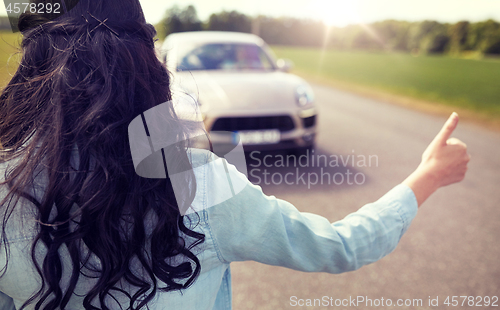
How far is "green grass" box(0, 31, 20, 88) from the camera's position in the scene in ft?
2.43

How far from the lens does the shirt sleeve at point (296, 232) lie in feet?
2.30

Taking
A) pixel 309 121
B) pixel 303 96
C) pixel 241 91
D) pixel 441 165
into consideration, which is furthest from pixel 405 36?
pixel 441 165

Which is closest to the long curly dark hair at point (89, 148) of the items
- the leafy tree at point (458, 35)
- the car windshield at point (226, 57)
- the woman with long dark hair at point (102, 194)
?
the woman with long dark hair at point (102, 194)

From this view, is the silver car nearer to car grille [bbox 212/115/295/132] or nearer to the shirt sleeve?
car grille [bbox 212/115/295/132]

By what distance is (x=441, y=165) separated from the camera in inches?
38.7

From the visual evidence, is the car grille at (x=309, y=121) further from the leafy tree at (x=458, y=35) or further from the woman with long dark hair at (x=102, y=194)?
the leafy tree at (x=458, y=35)

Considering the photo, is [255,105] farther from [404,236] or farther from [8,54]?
Answer: [8,54]

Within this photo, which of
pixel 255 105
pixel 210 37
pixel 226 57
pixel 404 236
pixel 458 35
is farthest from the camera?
pixel 458 35

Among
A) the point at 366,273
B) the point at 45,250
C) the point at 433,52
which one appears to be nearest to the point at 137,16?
the point at 45,250

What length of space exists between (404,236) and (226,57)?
11.4ft

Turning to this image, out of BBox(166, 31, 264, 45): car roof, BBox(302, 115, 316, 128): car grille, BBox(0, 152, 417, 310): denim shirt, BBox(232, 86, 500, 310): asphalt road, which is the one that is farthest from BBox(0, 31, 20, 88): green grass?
BBox(166, 31, 264, 45): car roof

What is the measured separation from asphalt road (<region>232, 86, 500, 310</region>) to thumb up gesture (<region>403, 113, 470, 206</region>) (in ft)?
4.58

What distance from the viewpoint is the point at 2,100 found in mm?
717

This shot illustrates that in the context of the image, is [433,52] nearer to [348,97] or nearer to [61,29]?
[348,97]
